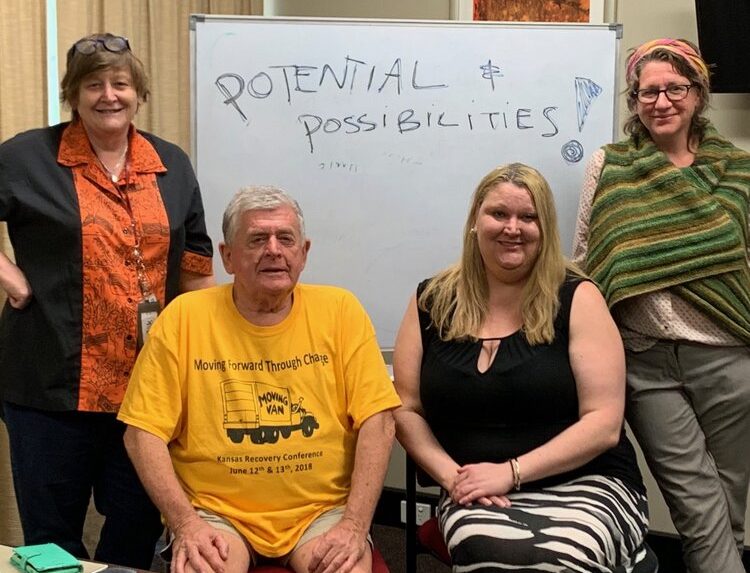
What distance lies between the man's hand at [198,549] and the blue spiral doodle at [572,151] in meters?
→ 1.48

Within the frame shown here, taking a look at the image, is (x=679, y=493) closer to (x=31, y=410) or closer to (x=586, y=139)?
(x=586, y=139)

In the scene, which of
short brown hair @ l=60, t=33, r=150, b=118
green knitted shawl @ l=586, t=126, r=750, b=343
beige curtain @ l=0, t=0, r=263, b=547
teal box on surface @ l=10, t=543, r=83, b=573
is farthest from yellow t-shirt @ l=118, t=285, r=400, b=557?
beige curtain @ l=0, t=0, r=263, b=547

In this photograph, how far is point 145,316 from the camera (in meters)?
2.00

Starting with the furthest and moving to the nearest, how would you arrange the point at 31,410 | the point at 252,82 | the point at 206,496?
the point at 252,82 → the point at 31,410 → the point at 206,496

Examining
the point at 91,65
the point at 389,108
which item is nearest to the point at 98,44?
the point at 91,65

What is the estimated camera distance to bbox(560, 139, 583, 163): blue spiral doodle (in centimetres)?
251

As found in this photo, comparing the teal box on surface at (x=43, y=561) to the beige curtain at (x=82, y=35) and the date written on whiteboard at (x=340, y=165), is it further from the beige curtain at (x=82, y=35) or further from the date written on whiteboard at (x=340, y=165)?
the date written on whiteboard at (x=340, y=165)

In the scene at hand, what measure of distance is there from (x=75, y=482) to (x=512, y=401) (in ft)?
3.46

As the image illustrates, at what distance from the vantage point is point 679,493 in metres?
2.12

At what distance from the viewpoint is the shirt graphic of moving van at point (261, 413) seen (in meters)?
1.80

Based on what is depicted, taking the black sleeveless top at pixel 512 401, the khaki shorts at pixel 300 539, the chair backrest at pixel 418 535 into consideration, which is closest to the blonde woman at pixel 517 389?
the black sleeveless top at pixel 512 401

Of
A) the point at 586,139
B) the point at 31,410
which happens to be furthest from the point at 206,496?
the point at 586,139

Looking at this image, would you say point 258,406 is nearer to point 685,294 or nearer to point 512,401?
point 512,401

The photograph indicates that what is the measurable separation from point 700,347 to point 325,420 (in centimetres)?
96
